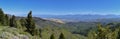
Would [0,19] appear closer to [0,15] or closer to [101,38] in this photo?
[0,15]

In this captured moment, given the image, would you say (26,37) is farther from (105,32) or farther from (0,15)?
(0,15)

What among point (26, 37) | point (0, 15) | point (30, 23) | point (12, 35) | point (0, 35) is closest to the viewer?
point (0, 35)

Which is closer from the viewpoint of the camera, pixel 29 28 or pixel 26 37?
pixel 26 37

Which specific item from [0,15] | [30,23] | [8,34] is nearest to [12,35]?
[8,34]

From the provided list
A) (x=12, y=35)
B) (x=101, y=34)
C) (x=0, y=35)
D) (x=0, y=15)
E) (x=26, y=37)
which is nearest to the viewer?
(x=101, y=34)

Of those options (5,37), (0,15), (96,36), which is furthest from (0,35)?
(0,15)

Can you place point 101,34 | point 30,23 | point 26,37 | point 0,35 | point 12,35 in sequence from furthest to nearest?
point 30,23
point 26,37
point 12,35
point 0,35
point 101,34

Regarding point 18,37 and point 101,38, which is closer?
point 101,38

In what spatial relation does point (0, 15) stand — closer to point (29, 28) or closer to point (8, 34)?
point (29, 28)

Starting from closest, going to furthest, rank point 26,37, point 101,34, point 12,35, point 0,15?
1. point 101,34
2. point 12,35
3. point 26,37
4. point 0,15
